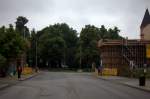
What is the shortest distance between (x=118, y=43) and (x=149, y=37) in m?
22.3

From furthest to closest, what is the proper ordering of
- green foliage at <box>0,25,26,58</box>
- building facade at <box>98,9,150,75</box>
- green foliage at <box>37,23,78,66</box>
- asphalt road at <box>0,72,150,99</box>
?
green foliage at <box>37,23,78,66</box> < building facade at <box>98,9,150,75</box> < green foliage at <box>0,25,26,58</box> < asphalt road at <box>0,72,150,99</box>

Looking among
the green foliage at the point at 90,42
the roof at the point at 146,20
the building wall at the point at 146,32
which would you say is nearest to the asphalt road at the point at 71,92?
the building wall at the point at 146,32

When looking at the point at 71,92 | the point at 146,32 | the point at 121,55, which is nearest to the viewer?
the point at 71,92

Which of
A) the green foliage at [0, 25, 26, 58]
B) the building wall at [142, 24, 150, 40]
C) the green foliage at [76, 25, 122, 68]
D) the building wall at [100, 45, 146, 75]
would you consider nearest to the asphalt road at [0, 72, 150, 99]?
the green foliage at [0, 25, 26, 58]

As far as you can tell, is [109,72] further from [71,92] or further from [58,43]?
[58,43]

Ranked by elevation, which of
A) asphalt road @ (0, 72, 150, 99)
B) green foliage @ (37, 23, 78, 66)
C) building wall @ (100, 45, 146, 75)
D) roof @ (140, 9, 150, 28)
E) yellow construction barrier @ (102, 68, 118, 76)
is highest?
roof @ (140, 9, 150, 28)

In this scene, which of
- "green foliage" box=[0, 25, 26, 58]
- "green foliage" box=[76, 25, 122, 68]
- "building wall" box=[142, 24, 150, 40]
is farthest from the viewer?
"green foliage" box=[76, 25, 122, 68]

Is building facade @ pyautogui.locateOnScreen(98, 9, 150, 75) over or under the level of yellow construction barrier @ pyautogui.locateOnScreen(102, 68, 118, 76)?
over

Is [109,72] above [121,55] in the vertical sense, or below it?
below

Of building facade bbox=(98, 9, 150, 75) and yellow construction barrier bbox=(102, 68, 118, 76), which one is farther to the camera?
building facade bbox=(98, 9, 150, 75)

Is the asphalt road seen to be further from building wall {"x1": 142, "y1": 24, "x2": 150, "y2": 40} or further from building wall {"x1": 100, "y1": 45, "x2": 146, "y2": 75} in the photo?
building wall {"x1": 142, "y1": 24, "x2": 150, "y2": 40}

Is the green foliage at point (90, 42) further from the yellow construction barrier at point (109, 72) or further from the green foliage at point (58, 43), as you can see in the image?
the yellow construction barrier at point (109, 72)

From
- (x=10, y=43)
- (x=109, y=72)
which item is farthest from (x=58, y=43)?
(x=10, y=43)

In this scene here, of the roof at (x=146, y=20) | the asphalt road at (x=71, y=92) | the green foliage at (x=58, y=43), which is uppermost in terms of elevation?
the roof at (x=146, y=20)
